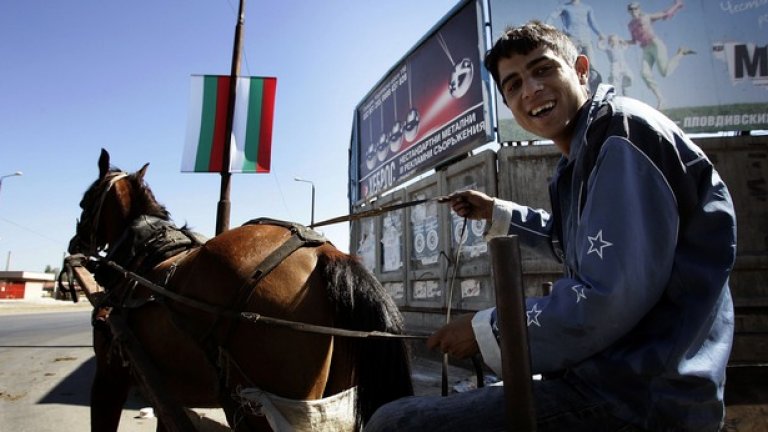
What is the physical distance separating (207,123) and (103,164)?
6.16ft

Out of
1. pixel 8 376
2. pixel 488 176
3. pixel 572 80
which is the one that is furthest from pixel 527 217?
pixel 8 376

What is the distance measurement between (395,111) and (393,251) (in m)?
3.21

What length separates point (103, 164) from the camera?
3734 mm

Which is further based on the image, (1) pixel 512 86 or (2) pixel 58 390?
(2) pixel 58 390

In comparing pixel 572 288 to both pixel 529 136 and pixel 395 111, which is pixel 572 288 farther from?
pixel 395 111

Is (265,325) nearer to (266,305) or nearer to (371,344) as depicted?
(266,305)

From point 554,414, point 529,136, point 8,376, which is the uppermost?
point 529,136

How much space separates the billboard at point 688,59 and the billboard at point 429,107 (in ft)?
2.66

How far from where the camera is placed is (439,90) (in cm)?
790

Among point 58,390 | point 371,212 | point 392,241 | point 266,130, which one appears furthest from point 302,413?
point 392,241

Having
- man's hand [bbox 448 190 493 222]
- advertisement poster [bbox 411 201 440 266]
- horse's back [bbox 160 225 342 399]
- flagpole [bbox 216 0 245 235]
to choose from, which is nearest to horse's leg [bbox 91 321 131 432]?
horse's back [bbox 160 225 342 399]

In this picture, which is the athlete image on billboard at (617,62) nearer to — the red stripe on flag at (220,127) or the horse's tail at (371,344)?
the red stripe on flag at (220,127)

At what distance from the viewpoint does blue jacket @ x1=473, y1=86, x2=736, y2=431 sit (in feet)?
2.86

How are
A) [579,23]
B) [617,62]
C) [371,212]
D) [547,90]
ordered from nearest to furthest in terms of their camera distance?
[547,90] < [371,212] < [617,62] < [579,23]
